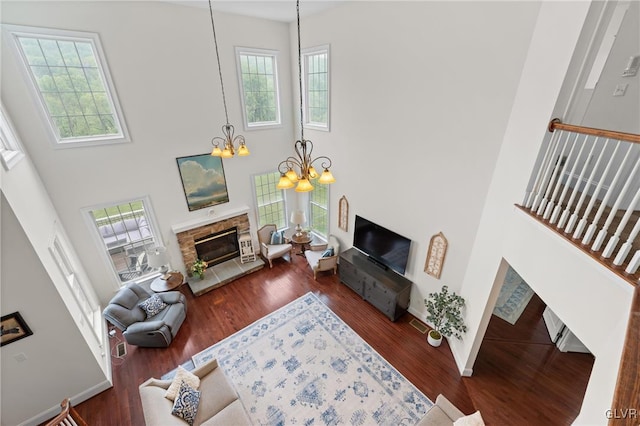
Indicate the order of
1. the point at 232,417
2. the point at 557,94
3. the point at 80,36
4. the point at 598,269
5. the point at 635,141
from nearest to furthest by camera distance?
the point at 635,141 → the point at 598,269 → the point at 557,94 → the point at 232,417 → the point at 80,36

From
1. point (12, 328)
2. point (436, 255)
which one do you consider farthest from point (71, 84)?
point (436, 255)

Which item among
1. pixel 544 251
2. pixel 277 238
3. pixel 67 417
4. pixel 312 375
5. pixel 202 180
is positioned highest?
pixel 544 251

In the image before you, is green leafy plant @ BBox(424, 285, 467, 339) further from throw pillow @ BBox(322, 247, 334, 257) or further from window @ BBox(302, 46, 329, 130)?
window @ BBox(302, 46, 329, 130)

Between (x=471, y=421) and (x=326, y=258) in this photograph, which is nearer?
(x=471, y=421)

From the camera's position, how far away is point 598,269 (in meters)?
2.05

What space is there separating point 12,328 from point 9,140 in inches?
105

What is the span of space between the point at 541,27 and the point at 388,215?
338cm

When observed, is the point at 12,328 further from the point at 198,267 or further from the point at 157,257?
the point at 198,267

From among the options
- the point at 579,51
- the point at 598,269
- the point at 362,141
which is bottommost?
the point at 598,269

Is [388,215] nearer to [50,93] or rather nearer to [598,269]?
[598,269]

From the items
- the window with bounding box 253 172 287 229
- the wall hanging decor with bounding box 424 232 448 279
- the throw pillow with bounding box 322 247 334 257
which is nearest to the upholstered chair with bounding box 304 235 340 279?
the throw pillow with bounding box 322 247 334 257

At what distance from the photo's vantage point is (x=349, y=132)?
18.1ft

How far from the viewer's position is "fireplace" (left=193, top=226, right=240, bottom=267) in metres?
6.56

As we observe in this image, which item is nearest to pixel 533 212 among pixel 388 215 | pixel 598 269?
pixel 598 269
